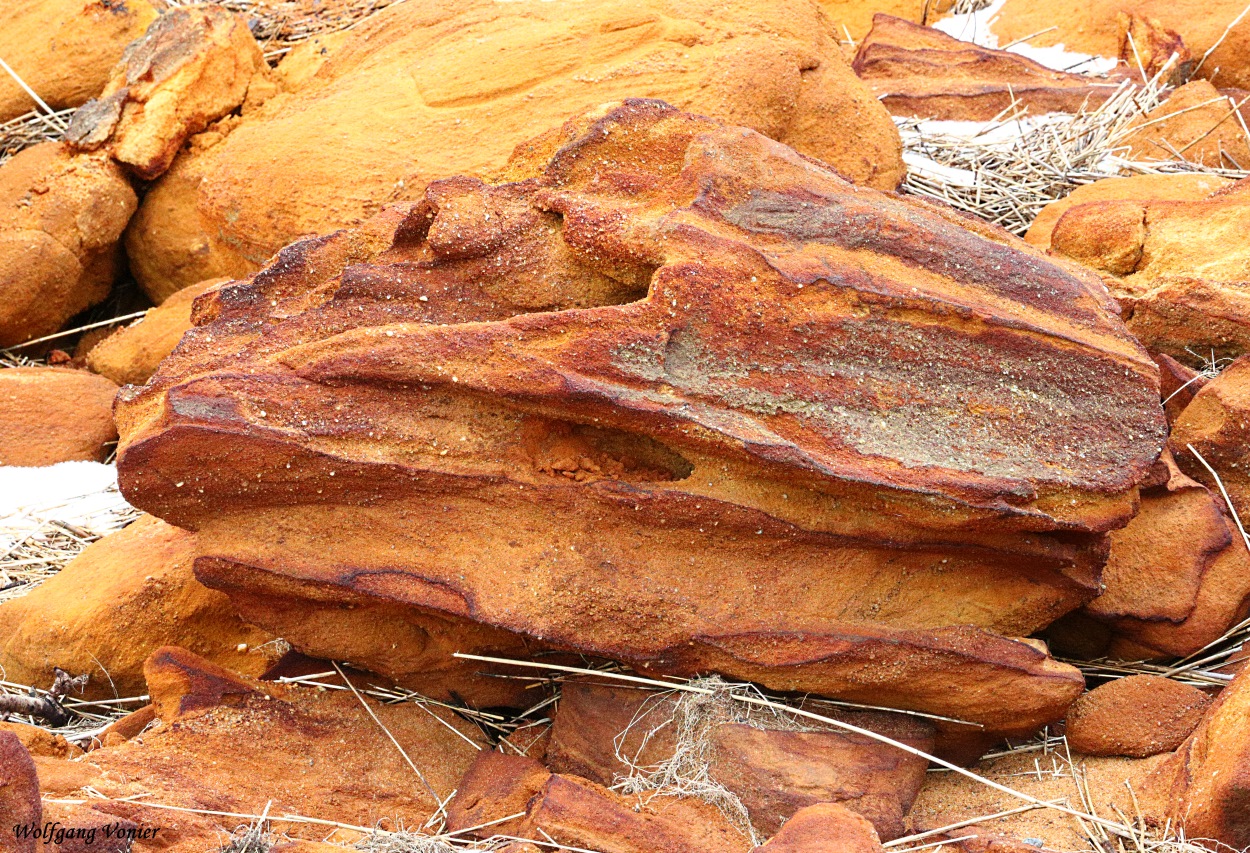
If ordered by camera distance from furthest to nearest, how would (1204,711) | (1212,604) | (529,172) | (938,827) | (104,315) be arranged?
1. (104,315)
2. (529,172)
3. (1212,604)
4. (1204,711)
5. (938,827)

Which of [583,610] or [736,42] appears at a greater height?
[736,42]

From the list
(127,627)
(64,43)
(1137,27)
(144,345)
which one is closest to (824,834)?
(127,627)

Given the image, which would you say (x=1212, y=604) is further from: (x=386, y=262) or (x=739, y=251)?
(x=386, y=262)

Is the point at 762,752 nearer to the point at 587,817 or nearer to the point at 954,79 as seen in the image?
the point at 587,817

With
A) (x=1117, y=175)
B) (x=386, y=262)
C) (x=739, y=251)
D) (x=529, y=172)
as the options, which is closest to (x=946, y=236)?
(x=739, y=251)

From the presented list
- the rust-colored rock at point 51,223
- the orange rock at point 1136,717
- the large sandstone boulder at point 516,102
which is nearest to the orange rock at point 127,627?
the large sandstone boulder at point 516,102

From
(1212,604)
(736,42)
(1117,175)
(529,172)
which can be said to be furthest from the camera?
(1117,175)

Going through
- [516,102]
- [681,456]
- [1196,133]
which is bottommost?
[1196,133]
